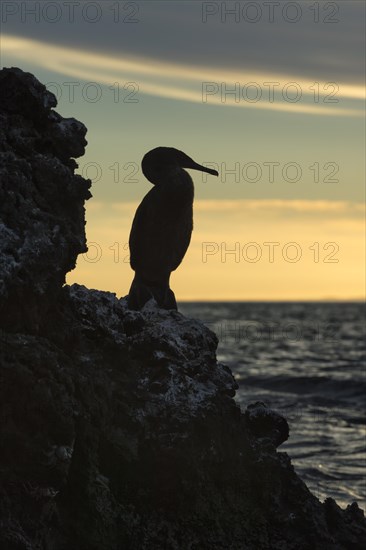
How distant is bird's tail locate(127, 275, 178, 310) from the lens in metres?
12.4

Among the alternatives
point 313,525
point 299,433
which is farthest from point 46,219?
point 299,433

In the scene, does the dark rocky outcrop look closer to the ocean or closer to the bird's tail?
the bird's tail

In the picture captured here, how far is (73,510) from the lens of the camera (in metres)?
8.27

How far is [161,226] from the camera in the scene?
12477mm

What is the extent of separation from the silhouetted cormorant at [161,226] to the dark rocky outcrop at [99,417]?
2.40 metres

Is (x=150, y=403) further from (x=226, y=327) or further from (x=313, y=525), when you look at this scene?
(x=226, y=327)

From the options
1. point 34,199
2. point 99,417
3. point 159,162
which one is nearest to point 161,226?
point 159,162

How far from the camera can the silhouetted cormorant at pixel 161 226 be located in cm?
1209

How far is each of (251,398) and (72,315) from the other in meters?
22.1

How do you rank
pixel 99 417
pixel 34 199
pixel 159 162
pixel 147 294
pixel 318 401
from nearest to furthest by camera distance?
pixel 99 417
pixel 34 199
pixel 159 162
pixel 147 294
pixel 318 401

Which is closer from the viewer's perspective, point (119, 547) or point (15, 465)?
point (15, 465)

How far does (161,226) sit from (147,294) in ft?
2.71

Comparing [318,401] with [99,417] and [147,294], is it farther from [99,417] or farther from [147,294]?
[99,417]

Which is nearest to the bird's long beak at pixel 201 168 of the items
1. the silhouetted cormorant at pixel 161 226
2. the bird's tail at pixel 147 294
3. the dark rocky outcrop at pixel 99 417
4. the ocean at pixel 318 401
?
the silhouetted cormorant at pixel 161 226
